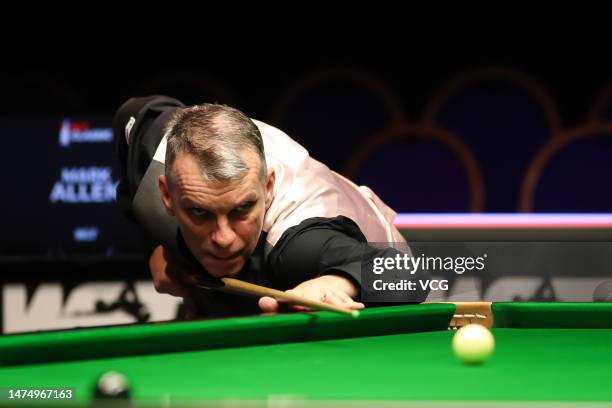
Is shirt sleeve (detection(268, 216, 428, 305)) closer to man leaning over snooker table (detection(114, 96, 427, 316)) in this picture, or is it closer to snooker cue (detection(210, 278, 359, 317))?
man leaning over snooker table (detection(114, 96, 427, 316))

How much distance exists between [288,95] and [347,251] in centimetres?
386

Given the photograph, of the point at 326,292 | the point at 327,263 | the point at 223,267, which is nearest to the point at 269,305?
the point at 326,292

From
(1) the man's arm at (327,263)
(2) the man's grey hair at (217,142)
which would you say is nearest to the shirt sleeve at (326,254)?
(1) the man's arm at (327,263)

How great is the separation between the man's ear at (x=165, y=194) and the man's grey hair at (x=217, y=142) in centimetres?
7

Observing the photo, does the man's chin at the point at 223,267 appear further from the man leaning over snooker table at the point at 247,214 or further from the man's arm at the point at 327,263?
the man's arm at the point at 327,263

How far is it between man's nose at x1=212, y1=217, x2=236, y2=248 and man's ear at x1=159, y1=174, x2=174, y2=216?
24cm

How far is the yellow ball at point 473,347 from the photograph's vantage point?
6.98 feet

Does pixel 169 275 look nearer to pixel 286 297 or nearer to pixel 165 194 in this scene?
pixel 165 194

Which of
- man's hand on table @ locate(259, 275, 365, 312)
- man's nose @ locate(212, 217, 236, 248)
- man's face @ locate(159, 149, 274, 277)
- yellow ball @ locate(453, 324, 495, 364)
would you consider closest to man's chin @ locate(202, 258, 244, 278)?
man's face @ locate(159, 149, 274, 277)

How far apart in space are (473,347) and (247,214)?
146 centimetres

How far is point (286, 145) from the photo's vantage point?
401 cm

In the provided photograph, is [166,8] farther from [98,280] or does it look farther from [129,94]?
[98,280]

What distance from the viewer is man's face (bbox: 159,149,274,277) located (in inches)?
135

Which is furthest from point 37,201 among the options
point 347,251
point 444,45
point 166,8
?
point 347,251
